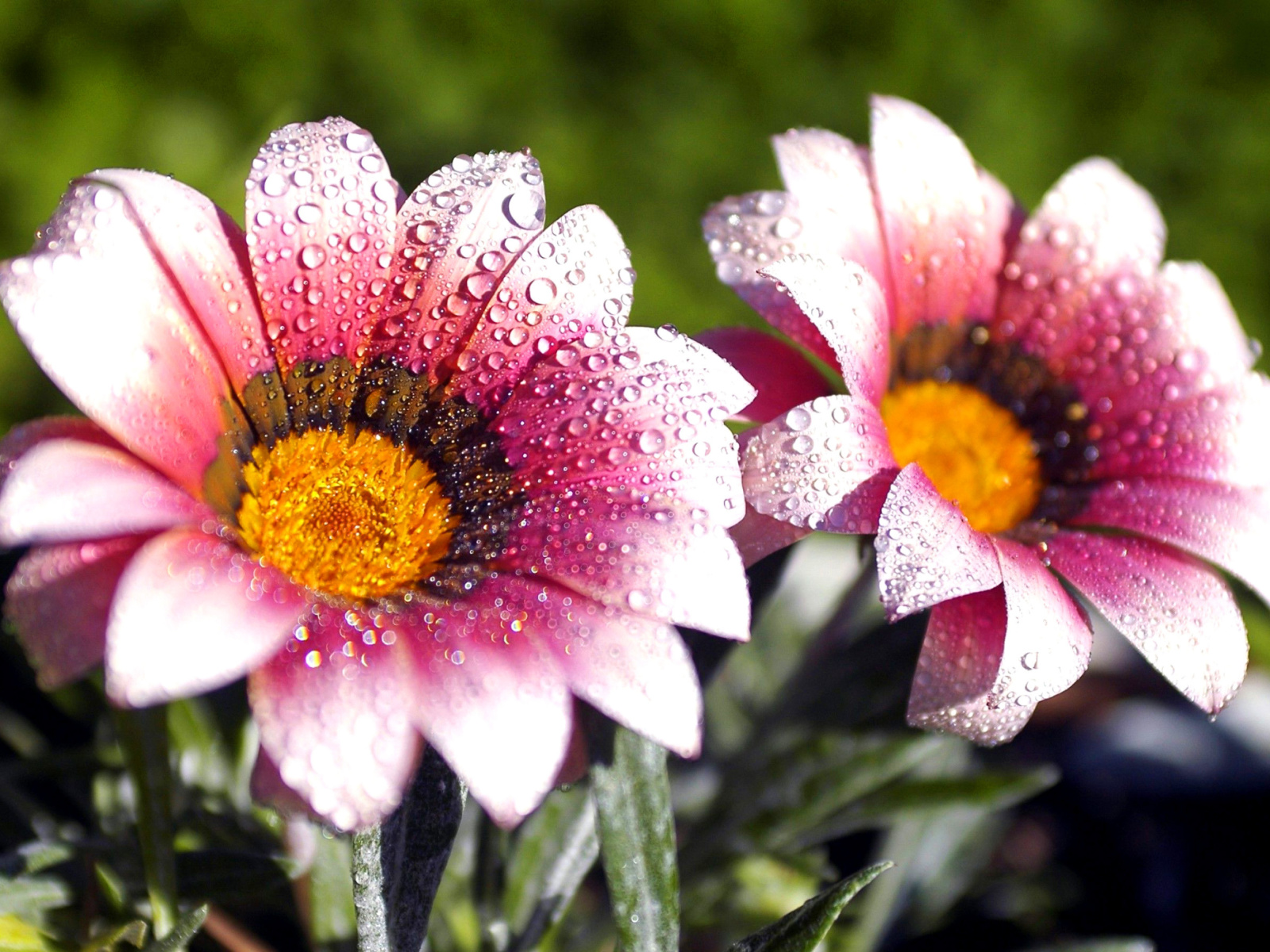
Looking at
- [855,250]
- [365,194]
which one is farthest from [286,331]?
[855,250]

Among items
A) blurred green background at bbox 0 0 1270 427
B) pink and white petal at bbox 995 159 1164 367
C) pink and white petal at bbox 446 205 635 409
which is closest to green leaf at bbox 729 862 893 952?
pink and white petal at bbox 446 205 635 409

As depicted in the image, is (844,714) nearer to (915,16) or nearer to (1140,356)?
(1140,356)

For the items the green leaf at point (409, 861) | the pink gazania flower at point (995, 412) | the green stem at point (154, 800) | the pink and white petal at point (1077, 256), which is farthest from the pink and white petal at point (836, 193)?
the green stem at point (154, 800)

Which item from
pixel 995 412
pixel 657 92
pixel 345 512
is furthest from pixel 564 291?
pixel 657 92

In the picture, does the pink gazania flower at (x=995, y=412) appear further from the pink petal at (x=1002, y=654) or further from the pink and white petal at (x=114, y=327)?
Answer: the pink and white petal at (x=114, y=327)

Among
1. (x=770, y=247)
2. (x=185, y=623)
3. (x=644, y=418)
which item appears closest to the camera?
(x=185, y=623)

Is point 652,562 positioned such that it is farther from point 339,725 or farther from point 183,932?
point 183,932
